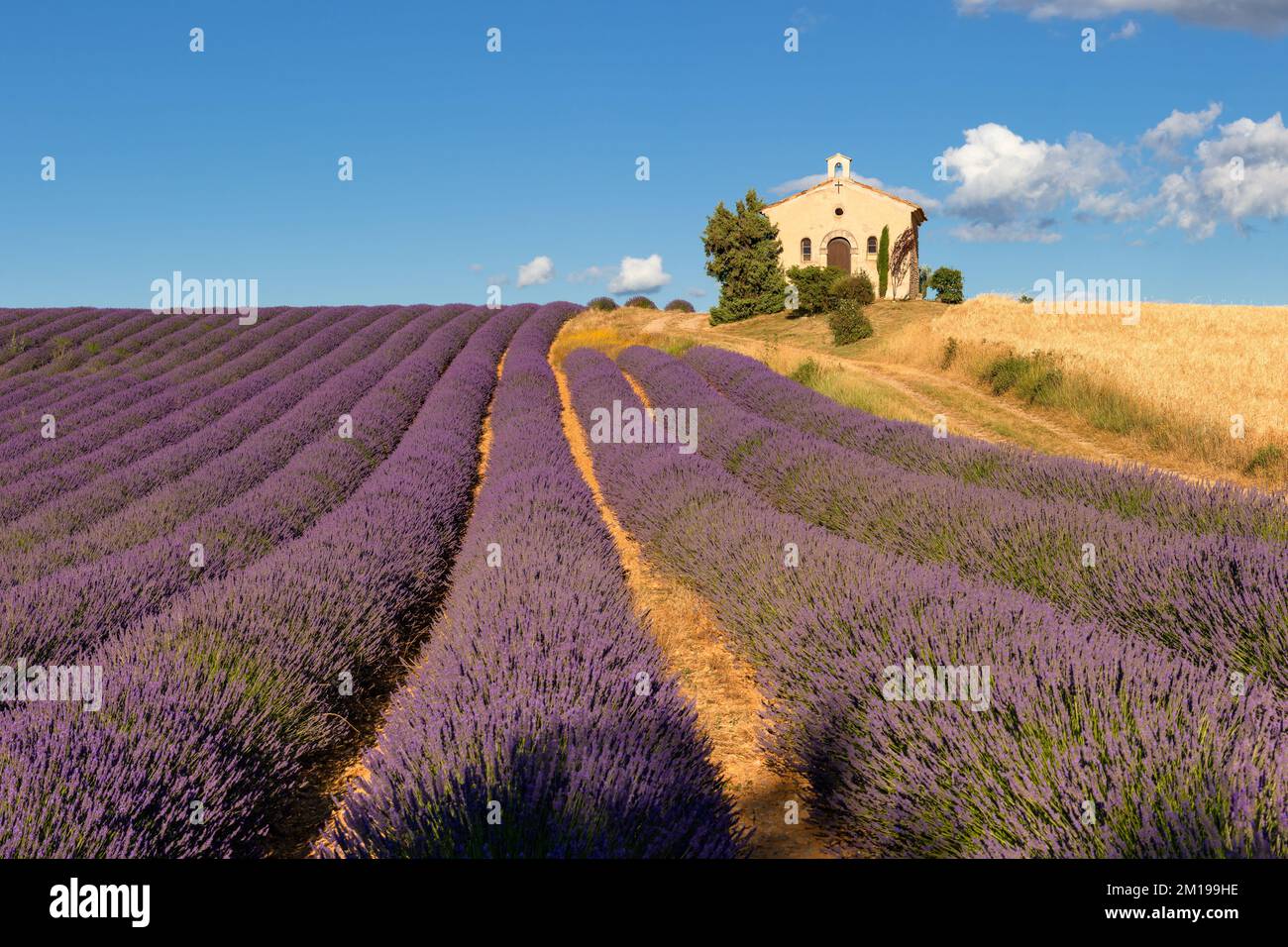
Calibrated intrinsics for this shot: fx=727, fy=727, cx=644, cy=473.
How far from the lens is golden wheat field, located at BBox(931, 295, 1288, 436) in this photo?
9.60m

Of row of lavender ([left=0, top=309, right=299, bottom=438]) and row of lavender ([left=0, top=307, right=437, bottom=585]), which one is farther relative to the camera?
row of lavender ([left=0, top=309, right=299, bottom=438])

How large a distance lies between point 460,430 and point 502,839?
8362 mm

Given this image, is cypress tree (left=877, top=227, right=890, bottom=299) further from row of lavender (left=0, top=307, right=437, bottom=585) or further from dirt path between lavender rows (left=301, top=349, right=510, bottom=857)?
dirt path between lavender rows (left=301, top=349, right=510, bottom=857)

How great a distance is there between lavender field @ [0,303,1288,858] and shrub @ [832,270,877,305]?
62.3ft

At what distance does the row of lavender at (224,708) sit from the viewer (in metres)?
1.95

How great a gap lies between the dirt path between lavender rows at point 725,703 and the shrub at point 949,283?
27.4 m

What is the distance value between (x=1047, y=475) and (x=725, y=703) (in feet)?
12.1

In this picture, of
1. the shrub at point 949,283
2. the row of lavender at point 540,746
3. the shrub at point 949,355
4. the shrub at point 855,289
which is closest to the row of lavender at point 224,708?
the row of lavender at point 540,746

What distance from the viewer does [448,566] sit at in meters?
5.80

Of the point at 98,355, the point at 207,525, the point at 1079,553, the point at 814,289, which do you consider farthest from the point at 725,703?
the point at 814,289

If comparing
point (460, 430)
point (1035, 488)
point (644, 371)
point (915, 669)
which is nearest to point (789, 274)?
point (644, 371)

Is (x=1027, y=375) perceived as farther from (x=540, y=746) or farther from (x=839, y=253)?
(x=839, y=253)

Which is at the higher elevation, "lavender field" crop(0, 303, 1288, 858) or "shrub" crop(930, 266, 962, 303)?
"shrub" crop(930, 266, 962, 303)

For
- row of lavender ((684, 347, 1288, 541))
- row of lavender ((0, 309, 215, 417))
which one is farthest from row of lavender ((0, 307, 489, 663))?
row of lavender ((0, 309, 215, 417))
